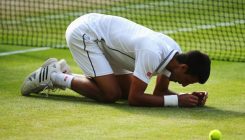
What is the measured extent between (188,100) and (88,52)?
1.13 meters

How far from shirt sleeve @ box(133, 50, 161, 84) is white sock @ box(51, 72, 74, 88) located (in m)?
0.95

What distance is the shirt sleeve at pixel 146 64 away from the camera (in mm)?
7559

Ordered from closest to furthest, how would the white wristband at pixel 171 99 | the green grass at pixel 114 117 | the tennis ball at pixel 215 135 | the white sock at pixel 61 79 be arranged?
the tennis ball at pixel 215 135, the green grass at pixel 114 117, the white wristband at pixel 171 99, the white sock at pixel 61 79

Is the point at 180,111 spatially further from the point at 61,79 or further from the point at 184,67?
the point at 61,79

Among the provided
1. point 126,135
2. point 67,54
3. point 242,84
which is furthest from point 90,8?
point 126,135

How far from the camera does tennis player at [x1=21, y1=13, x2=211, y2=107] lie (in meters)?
7.60

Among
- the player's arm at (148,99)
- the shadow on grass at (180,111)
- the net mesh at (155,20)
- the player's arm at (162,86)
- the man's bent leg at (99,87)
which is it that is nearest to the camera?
the shadow on grass at (180,111)

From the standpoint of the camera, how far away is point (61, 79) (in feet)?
27.2

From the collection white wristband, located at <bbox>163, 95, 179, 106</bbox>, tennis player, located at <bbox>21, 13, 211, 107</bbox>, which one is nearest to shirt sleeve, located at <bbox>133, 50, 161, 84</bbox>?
tennis player, located at <bbox>21, 13, 211, 107</bbox>

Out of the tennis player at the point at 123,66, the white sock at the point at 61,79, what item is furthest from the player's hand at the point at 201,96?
the white sock at the point at 61,79

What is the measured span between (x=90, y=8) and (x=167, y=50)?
8101 millimetres

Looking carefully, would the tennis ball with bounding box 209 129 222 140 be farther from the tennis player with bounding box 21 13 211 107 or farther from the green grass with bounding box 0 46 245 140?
the tennis player with bounding box 21 13 211 107

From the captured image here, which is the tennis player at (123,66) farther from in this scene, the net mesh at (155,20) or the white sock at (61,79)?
the net mesh at (155,20)

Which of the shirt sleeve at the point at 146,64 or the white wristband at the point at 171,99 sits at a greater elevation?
the shirt sleeve at the point at 146,64
